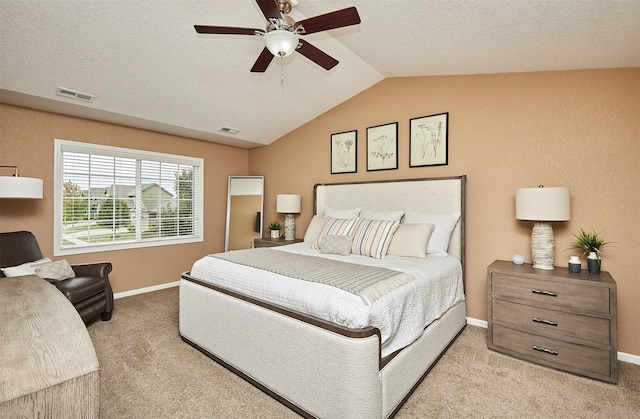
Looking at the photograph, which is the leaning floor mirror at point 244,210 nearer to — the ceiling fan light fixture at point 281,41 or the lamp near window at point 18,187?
the lamp near window at point 18,187

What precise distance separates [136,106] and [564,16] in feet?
13.2

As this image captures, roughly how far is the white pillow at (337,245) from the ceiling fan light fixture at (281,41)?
72.1 inches

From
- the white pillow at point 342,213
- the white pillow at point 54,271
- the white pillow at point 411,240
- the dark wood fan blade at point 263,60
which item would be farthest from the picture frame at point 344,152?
the white pillow at point 54,271

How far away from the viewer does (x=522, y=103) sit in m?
2.87

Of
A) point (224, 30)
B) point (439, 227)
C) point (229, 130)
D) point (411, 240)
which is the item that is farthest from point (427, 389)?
point (229, 130)

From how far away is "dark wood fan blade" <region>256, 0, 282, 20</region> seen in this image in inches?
67.6

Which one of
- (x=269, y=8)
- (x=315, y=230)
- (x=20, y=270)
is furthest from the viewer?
(x=315, y=230)

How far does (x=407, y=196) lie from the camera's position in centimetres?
352

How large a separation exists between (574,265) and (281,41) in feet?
9.26

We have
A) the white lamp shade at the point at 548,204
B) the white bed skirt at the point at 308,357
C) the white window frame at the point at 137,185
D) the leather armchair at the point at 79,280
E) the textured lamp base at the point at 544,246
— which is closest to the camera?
the white bed skirt at the point at 308,357

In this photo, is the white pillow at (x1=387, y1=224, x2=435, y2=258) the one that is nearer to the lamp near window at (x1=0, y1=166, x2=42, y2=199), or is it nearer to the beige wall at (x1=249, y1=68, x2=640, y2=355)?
the beige wall at (x1=249, y1=68, x2=640, y2=355)

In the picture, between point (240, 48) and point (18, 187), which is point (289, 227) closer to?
point (240, 48)

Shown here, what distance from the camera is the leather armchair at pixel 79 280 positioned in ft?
9.27

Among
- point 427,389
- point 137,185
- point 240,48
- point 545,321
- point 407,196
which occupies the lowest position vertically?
point 427,389
